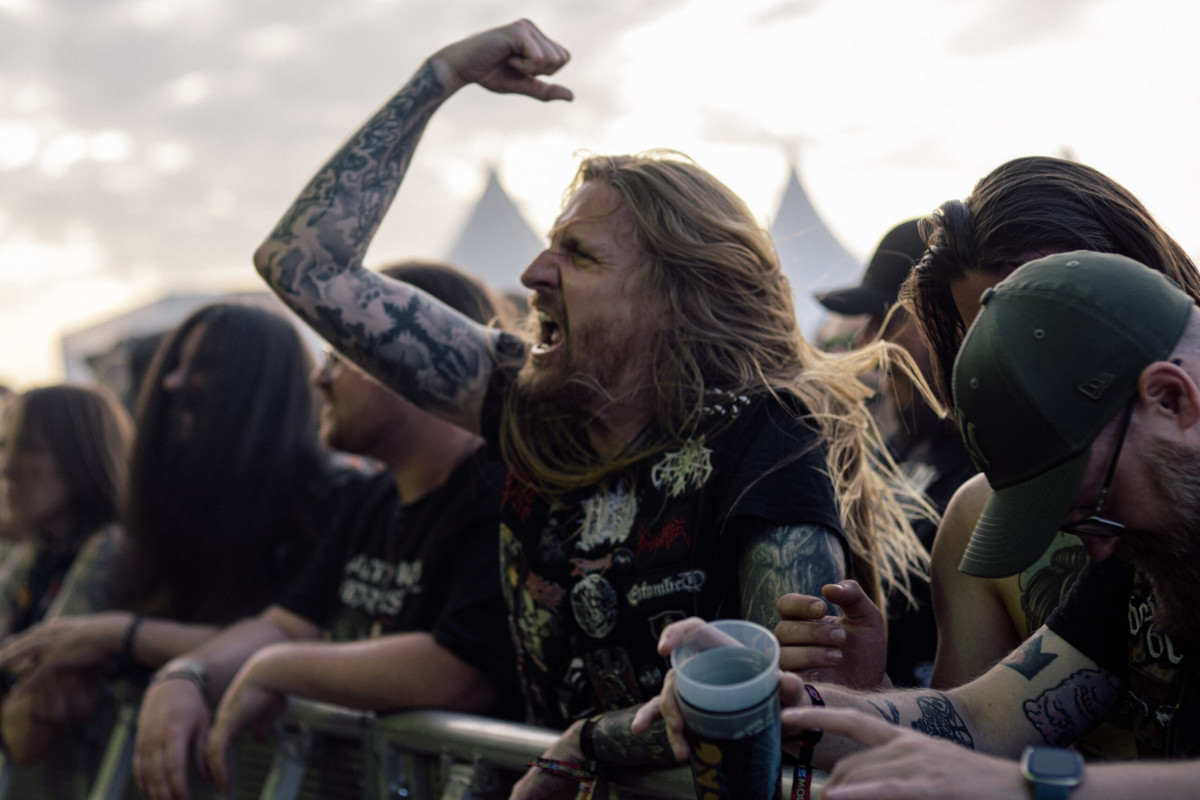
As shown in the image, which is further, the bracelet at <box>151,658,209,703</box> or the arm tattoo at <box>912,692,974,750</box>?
the bracelet at <box>151,658,209,703</box>

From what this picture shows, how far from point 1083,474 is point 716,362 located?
3.98ft

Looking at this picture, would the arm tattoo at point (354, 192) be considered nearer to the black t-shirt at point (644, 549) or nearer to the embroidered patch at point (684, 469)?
the black t-shirt at point (644, 549)

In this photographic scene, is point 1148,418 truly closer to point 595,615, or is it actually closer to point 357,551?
point 595,615

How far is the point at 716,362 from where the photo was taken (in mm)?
2617

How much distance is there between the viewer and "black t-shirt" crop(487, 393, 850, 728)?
7.38ft

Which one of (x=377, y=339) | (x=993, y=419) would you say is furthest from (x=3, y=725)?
(x=993, y=419)

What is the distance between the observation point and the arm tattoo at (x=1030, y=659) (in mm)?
1886

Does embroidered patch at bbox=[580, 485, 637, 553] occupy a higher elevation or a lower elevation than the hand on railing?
higher

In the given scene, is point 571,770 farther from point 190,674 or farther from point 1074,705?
point 190,674

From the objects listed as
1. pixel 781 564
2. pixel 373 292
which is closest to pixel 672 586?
pixel 781 564

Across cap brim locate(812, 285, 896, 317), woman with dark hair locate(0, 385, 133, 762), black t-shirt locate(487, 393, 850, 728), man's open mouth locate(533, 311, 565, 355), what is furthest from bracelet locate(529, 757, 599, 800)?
woman with dark hair locate(0, 385, 133, 762)

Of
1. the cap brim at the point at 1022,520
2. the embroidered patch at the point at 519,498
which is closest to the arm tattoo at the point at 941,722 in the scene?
the cap brim at the point at 1022,520

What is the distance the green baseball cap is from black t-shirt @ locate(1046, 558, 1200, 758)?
0.32m

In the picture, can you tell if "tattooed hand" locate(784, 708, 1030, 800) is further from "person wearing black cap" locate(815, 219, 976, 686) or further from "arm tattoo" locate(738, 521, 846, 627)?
"person wearing black cap" locate(815, 219, 976, 686)
